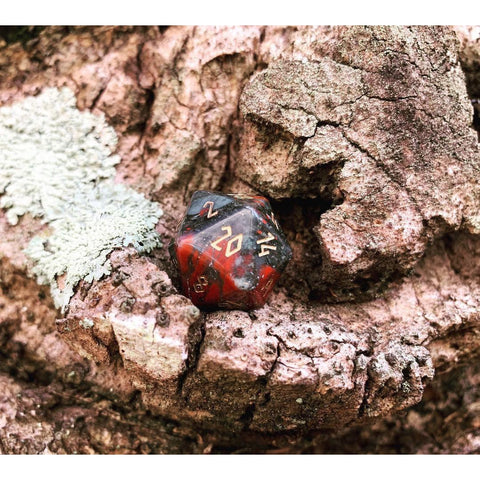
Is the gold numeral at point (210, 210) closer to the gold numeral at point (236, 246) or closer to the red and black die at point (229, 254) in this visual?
the red and black die at point (229, 254)

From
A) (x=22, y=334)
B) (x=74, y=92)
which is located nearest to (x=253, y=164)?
(x=74, y=92)

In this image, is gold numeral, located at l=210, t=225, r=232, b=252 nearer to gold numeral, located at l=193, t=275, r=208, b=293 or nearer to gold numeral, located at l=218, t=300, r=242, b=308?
gold numeral, located at l=193, t=275, r=208, b=293

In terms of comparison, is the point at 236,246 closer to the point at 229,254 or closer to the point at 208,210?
the point at 229,254

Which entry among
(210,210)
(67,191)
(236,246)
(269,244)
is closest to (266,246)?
(269,244)

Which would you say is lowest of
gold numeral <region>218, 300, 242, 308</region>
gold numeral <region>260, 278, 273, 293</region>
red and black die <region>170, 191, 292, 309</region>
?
gold numeral <region>218, 300, 242, 308</region>

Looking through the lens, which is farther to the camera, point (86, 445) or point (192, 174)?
point (192, 174)

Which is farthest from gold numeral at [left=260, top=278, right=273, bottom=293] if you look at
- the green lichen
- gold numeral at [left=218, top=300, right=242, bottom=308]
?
the green lichen

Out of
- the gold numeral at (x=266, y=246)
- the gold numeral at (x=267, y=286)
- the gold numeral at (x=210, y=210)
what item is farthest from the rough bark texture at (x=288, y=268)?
the gold numeral at (x=210, y=210)

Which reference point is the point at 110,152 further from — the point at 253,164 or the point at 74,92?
the point at 253,164
